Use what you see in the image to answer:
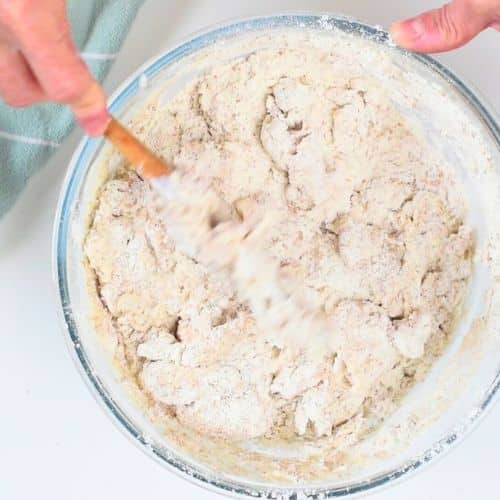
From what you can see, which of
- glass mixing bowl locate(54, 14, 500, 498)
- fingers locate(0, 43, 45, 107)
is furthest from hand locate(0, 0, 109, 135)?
glass mixing bowl locate(54, 14, 500, 498)

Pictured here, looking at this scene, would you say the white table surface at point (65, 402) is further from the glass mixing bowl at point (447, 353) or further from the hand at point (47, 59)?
the hand at point (47, 59)

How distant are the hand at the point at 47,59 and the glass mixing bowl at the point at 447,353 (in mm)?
128

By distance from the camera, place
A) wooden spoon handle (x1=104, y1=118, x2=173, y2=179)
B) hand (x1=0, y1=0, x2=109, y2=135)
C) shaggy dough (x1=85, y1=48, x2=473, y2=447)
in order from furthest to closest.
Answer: shaggy dough (x1=85, y1=48, x2=473, y2=447) → wooden spoon handle (x1=104, y1=118, x2=173, y2=179) → hand (x1=0, y1=0, x2=109, y2=135)

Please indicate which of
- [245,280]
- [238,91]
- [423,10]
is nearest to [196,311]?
[245,280]

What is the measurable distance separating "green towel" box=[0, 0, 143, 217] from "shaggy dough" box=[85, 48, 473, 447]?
0.28 feet

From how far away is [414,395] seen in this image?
96 centimetres

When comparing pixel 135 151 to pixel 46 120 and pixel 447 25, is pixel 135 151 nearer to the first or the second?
pixel 46 120

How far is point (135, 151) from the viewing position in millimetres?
792

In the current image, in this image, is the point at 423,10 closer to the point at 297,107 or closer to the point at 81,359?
the point at 297,107

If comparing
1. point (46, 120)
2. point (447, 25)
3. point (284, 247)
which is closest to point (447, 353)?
point (284, 247)

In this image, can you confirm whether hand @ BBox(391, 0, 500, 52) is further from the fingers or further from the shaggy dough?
the fingers

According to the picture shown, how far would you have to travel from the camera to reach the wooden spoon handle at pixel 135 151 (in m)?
0.78

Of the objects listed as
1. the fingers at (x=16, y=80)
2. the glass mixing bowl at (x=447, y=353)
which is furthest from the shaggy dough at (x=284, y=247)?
the fingers at (x=16, y=80)

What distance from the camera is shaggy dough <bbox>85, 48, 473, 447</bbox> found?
919 millimetres
